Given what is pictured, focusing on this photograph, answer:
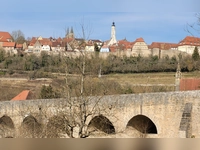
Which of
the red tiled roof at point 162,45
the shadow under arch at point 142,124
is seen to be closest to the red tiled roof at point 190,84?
the shadow under arch at point 142,124

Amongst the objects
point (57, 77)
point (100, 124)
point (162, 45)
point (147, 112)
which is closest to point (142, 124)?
point (147, 112)

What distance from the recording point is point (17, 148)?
104 cm

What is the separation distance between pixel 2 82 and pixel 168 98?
133ft

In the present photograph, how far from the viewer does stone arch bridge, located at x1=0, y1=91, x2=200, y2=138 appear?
46.7ft

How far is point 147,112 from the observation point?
1602cm

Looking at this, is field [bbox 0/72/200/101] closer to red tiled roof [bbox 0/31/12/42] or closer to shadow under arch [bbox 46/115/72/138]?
shadow under arch [bbox 46/115/72/138]

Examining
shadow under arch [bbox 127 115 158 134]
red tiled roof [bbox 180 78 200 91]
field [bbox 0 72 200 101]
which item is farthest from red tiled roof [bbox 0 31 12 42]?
shadow under arch [bbox 127 115 158 134]

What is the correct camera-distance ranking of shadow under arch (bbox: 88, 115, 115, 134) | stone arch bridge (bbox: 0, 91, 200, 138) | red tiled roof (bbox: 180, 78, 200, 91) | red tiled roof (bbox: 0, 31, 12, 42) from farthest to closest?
1. red tiled roof (bbox: 0, 31, 12, 42)
2. red tiled roof (bbox: 180, 78, 200, 91)
3. shadow under arch (bbox: 88, 115, 115, 134)
4. stone arch bridge (bbox: 0, 91, 200, 138)

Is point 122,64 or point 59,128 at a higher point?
point 122,64

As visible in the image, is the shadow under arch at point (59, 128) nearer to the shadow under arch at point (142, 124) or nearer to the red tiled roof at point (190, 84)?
the shadow under arch at point (142, 124)

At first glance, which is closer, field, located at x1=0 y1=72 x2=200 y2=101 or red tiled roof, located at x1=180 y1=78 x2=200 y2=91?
red tiled roof, located at x1=180 y1=78 x2=200 y2=91

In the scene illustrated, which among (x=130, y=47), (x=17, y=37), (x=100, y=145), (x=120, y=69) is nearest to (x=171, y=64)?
(x=120, y=69)

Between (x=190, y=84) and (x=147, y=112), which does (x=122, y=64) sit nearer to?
(x=190, y=84)

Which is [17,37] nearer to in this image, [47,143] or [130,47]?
[130,47]
